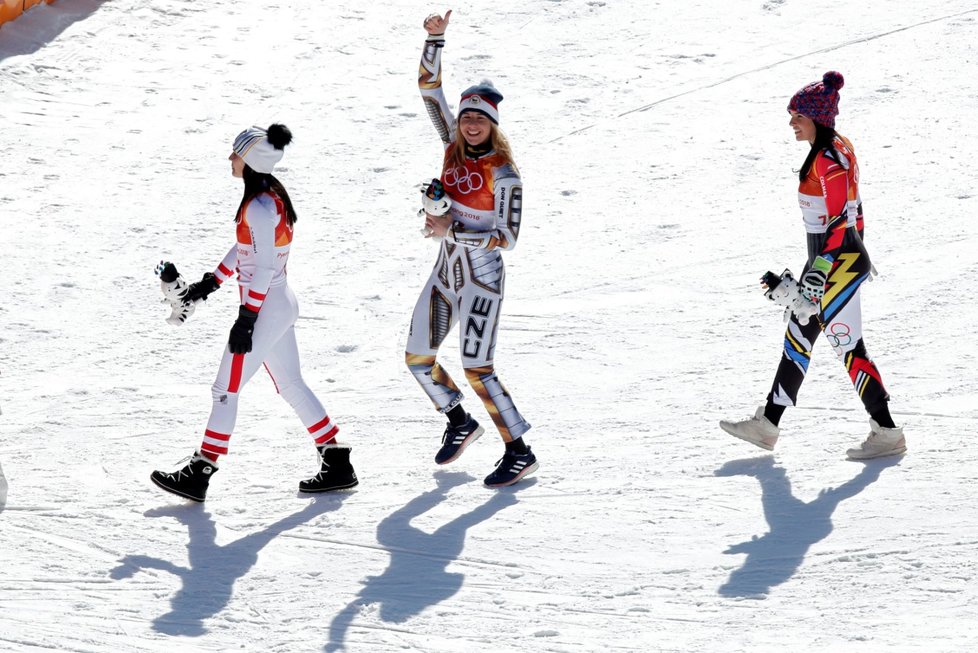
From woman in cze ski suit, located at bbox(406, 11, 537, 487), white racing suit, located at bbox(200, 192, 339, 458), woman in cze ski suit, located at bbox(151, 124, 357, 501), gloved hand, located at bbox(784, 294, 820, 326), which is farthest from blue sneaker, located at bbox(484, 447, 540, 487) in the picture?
gloved hand, located at bbox(784, 294, 820, 326)

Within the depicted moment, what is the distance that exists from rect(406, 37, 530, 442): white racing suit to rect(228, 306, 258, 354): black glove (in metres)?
0.99

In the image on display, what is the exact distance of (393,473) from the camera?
7.80m

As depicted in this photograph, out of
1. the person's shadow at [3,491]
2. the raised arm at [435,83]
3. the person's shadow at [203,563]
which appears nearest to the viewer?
the person's shadow at [203,563]

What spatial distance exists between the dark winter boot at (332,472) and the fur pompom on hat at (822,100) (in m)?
3.03

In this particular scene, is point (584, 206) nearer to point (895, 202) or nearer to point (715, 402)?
point (895, 202)

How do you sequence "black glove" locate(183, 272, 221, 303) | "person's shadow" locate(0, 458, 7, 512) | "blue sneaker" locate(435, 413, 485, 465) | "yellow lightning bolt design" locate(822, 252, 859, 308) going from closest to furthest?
1. "person's shadow" locate(0, 458, 7, 512)
2. "black glove" locate(183, 272, 221, 303)
3. "yellow lightning bolt design" locate(822, 252, 859, 308)
4. "blue sneaker" locate(435, 413, 485, 465)

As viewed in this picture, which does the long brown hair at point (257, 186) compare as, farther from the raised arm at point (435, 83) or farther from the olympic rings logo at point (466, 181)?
the raised arm at point (435, 83)

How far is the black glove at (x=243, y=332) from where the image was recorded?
6.93 meters

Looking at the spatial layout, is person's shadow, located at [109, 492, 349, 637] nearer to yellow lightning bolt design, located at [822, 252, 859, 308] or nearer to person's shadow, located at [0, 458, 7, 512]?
person's shadow, located at [0, 458, 7, 512]

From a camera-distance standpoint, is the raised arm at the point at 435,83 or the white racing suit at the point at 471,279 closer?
the white racing suit at the point at 471,279

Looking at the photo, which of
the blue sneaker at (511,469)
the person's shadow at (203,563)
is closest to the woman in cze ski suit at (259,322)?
the person's shadow at (203,563)

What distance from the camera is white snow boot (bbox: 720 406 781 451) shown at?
25.7 ft

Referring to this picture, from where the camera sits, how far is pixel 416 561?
6.76 metres

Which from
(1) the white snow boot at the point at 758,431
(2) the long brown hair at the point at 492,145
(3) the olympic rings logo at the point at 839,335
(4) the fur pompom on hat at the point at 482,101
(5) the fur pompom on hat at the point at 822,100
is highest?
(5) the fur pompom on hat at the point at 822,100
